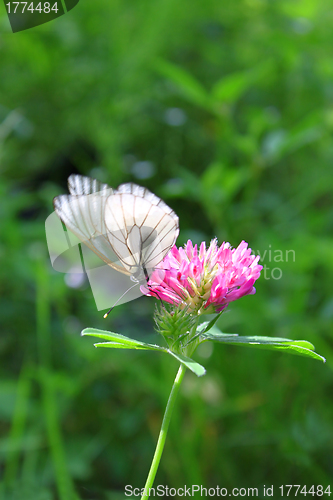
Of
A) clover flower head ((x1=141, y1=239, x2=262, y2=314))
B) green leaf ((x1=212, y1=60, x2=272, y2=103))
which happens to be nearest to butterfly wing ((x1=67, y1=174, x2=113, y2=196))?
clover flower head ((x1=141, y1=239, x2=262, y2=314))

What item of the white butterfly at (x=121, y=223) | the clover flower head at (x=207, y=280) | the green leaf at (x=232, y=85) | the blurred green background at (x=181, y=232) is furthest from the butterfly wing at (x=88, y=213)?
the green leaf at (x=232, y=85)

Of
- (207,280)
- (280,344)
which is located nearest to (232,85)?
(207,280)

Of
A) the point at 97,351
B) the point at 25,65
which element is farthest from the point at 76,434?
the point at 25,65

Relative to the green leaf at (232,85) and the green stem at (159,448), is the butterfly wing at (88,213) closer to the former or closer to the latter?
the green stem at (159,448)

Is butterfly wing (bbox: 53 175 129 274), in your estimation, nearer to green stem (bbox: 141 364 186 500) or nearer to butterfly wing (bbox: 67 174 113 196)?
butterfly wing (bbox: 67 174 113 196)

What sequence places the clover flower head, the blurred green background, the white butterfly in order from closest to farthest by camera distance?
the clover flower head < the white butterfly < the blurred green background

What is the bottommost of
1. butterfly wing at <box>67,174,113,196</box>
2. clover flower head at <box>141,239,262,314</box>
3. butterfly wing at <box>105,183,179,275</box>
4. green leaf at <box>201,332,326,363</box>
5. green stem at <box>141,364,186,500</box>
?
green stem at <box>141,364,186,500</box>
